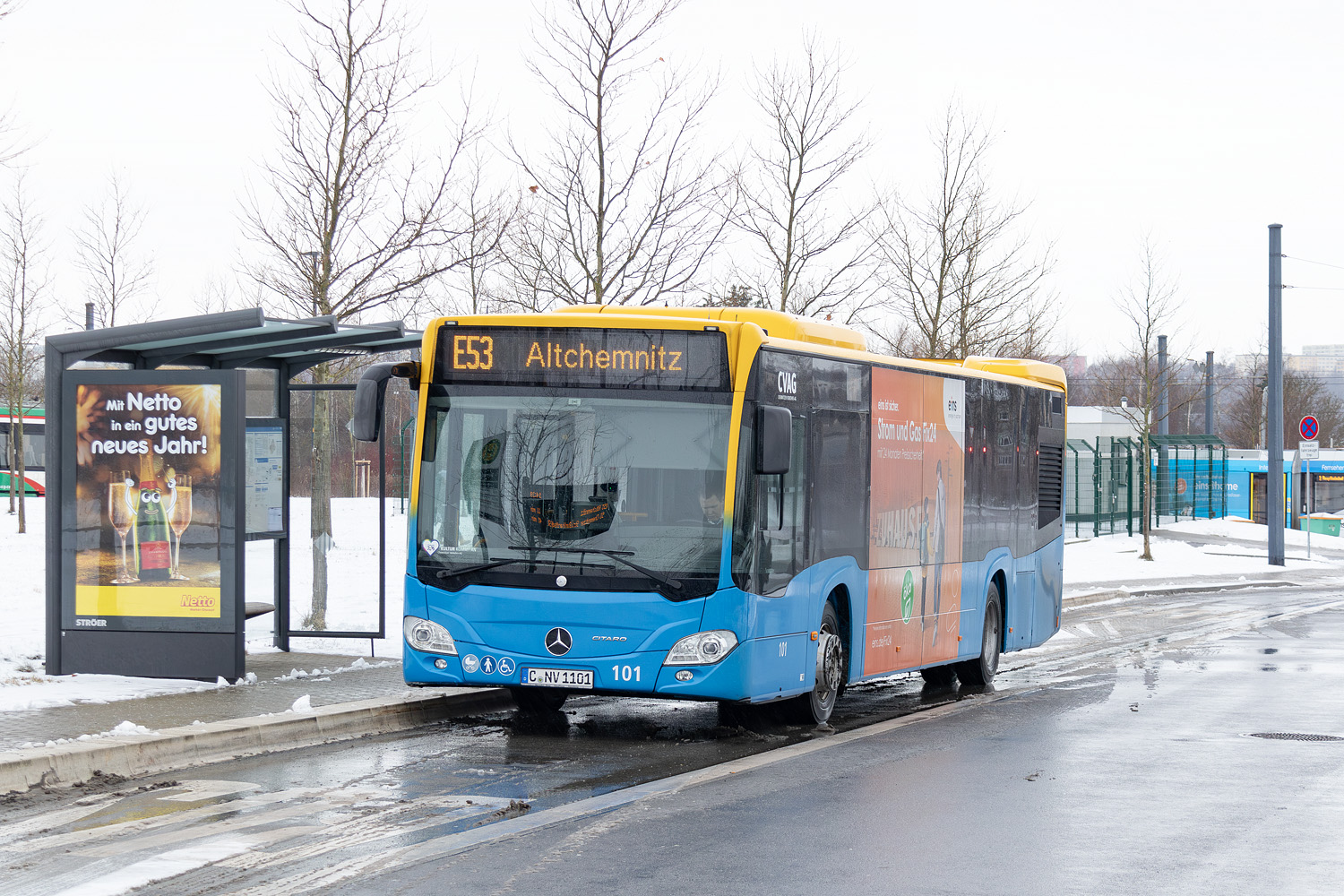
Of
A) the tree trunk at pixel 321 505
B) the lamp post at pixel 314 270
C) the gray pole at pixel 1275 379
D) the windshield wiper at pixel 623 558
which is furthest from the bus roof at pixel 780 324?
the gray pole at pixel 1275 379

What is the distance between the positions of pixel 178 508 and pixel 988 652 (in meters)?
7.44

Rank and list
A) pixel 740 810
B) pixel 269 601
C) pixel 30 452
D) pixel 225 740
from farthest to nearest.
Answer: pixel 30 452
pixel 269 601
pixel 225 740
pixel 740 810

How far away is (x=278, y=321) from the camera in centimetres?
1098

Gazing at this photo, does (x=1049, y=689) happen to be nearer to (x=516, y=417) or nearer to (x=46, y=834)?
(x=516, y=417)

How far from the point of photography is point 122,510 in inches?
452

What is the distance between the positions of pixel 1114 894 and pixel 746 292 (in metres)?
19.8

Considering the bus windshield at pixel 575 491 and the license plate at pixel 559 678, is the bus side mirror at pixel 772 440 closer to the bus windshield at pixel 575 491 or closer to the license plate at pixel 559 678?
the bus windshield at pixel 575 491

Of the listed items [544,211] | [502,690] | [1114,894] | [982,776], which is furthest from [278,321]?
[544,211]

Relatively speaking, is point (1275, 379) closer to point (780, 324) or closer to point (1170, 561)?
point (1170, 561)

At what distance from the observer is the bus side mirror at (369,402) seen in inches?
392

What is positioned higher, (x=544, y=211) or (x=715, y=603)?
(x=544, y=211)

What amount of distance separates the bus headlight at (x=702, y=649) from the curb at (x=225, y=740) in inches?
87.9

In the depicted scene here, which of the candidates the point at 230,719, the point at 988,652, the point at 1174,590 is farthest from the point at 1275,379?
the point at 230,719

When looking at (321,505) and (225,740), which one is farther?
(321,505)
